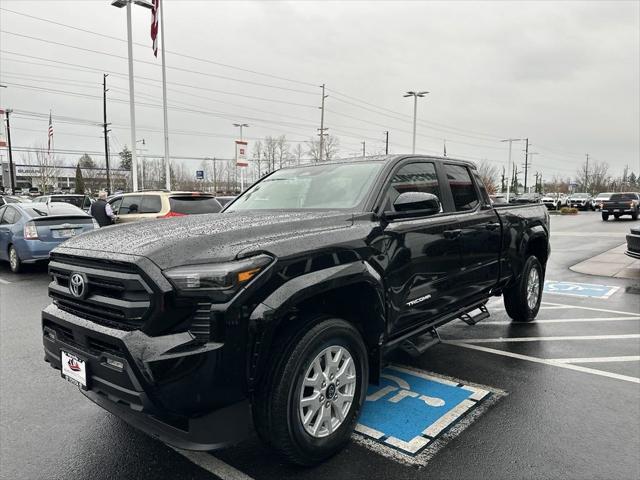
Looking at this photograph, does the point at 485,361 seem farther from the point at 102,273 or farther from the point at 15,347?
the point at 15,347

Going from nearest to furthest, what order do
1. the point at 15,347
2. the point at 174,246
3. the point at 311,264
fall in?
the point at 174,246 < the point at 311,264 < the point at 15,347

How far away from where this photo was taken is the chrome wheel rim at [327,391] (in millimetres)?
2660

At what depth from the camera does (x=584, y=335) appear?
18.1 feet

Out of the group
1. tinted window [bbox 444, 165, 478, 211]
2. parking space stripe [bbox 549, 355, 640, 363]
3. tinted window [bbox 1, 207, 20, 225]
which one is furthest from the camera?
tinted window [bbox 1, 207, 20, 225]

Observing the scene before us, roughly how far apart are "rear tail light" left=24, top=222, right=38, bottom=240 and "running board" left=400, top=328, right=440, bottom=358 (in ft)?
28.9

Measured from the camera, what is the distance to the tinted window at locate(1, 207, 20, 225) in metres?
10.2

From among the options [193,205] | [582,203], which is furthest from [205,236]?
[582,203]

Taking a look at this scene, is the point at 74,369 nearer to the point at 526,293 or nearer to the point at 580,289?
the point at 526,293

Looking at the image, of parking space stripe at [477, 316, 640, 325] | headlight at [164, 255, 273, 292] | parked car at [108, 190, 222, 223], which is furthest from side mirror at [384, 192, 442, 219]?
parked car at [108, 190, 222, 223]

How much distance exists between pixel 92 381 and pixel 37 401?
1667 mm

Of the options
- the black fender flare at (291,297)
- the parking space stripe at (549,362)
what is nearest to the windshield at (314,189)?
the black fender flare at (291,297)

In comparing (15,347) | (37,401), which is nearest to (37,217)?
(15,347)

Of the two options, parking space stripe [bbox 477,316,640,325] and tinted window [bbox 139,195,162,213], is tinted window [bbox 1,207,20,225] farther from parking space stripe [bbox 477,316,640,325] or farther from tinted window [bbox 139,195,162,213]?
parking space stripe [bbox 477,316,640,325]

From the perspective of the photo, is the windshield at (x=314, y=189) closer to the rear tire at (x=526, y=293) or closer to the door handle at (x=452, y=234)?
the door handle at (x=452, y=234)
